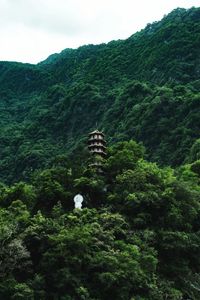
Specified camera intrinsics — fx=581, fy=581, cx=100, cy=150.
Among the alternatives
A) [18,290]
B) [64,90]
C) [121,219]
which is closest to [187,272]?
[121,219]

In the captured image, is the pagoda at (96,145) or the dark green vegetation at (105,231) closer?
the dark green vegetation at (105,231)

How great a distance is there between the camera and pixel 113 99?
3844 inches

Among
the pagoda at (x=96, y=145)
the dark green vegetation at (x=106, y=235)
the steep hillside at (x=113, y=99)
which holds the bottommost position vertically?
the dark green vegetation at (x=106, y=235)

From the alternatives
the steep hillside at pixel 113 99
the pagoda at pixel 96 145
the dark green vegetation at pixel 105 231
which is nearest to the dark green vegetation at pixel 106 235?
the dark green vegetation at pixel 105 231

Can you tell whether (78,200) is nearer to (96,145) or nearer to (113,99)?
(96,145)

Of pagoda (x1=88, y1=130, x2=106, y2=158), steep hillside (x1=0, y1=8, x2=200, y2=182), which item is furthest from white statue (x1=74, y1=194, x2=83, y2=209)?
steep hillside (x1=0, y1=8, x2=200, y2=182)

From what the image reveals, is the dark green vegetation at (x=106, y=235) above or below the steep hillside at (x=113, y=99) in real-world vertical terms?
below

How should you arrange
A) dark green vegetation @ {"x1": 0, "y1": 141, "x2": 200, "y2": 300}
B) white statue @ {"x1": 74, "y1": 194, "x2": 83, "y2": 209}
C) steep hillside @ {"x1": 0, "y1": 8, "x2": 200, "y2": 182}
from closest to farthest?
1. dark green vegetation @ {"x1": 0, "y1": 141, "x2": 200, "y2": 300}
2. white statue @ {"x1": 74, "y1": 194, "x2": 83, "y2": 209}
3. steep hillside @ {"x1": 0, "y1": 8, "x2": 200, "y2": 182}

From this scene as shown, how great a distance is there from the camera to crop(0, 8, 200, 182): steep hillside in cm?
7412

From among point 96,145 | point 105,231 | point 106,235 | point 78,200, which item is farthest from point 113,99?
point 106,235

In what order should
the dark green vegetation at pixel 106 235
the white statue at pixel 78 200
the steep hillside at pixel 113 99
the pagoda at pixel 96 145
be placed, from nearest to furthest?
the dark green vegetation at pixel 106 235, the white statue at pixel 78 200, the pagoda at pixel 96 145, the steep hillside at pixel 113 99

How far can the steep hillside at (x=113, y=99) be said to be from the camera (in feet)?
243

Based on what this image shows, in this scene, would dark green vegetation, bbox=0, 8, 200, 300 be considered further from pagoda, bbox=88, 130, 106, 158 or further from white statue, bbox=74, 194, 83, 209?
pagoda, bbox=88, 130, 106, 158

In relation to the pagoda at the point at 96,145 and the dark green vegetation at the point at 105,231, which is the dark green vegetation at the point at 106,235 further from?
the pagoda at the point at 96,145
